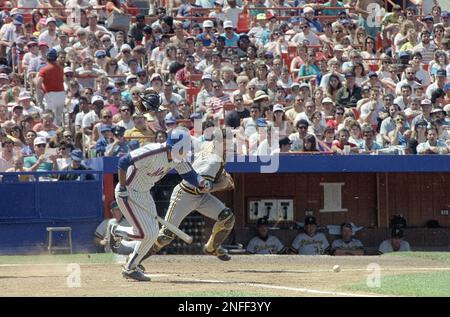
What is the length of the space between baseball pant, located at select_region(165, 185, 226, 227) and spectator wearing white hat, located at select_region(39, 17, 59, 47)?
7.67 meters

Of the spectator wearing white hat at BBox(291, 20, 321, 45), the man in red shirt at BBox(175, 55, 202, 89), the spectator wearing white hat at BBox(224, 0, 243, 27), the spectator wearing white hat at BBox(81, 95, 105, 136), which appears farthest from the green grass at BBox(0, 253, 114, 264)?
the spectator wearing white hat at BBox(224, 0, 243, 27)

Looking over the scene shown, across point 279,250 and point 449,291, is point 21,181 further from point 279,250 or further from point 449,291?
point 449,291

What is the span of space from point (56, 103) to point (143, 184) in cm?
739

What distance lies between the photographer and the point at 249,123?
61.1 ft

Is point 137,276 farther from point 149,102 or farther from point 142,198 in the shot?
point 149,102

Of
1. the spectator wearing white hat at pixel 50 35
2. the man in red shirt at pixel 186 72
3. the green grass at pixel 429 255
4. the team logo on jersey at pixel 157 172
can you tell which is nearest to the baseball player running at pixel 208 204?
the team logo on jersey at pixel 157 172

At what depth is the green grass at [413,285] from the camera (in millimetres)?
11344

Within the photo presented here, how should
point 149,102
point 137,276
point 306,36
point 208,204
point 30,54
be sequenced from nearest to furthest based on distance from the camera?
point 137,276
point 149,102
point 208,204
point 30,54
point 306,36

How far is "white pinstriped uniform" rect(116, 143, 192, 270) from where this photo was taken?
1239cm

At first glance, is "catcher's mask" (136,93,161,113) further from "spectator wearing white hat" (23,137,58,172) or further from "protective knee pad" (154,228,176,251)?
"spectator wearing white hat" (23,137,58,172)

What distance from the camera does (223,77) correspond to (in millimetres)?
20688

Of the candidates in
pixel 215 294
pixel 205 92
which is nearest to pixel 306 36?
pixel 205 92

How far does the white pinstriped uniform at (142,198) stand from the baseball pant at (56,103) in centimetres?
717

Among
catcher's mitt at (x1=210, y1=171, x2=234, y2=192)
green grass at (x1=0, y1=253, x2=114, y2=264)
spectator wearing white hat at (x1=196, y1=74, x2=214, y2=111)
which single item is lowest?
green grass at (x1=0, y1=253, x2=114, y2=264)
